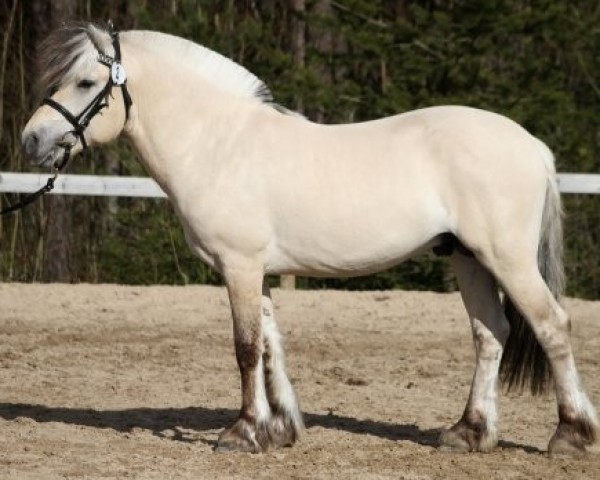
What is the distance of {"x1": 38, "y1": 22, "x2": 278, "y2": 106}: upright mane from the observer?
6.25 meters

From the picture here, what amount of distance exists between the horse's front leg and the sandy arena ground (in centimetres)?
10

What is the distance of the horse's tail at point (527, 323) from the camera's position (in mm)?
6184

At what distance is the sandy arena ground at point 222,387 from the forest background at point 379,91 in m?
1.80

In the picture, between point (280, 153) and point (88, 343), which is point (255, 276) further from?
point (88, 343)

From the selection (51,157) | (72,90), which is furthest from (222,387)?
(72,90)

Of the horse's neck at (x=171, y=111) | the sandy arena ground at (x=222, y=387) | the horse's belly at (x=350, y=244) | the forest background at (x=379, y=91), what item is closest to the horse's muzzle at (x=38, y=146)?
the horse's neck at (x=171, y=111)

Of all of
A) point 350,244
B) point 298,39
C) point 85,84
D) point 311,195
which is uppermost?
point 298,39

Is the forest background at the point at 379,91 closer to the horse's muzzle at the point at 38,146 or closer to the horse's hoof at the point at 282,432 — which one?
the horse's hoof at the point at 282,432

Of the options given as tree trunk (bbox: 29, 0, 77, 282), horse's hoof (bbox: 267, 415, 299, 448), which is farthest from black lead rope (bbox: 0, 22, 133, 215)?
tree trunk (bbox: 29, 0, 77, 282)

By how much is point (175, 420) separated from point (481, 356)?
1.77 meters

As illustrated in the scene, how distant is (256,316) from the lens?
242 inches

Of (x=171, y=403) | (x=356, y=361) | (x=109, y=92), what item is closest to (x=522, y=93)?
(x=356, y=361)

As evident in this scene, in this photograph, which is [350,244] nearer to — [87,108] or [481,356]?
[481,356]

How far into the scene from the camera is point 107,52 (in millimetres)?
6285
